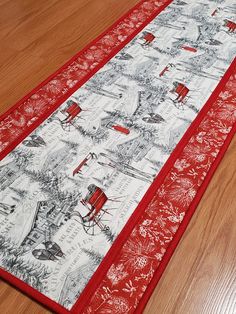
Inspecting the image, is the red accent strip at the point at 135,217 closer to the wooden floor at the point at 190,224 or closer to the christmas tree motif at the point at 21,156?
the wooden floor at the point at 190,224

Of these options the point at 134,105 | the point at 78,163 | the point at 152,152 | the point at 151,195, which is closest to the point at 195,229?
the point at 151,195

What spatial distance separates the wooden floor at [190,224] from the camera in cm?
91

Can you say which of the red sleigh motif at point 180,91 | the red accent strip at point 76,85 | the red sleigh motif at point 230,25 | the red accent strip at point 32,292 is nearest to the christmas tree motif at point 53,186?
the red accent strip at point 76,85

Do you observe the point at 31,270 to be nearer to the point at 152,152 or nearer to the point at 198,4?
the point at 152,152

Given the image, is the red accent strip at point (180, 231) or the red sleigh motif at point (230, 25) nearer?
the red accent strip at point (180, 231)

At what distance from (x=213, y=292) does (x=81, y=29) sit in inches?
50.0

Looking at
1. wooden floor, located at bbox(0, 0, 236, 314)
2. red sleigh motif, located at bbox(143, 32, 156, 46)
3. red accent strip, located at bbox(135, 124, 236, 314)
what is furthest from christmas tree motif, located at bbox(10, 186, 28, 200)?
red sleigh motif, located at bbox(143, 32, 156, 46)

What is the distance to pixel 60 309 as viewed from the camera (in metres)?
0.88

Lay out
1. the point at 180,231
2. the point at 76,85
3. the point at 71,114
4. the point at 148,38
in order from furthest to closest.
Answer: the point at 148,38 < the point at 76,85 < the point at 71,114 < the point at 180,231

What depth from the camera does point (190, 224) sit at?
1049mm

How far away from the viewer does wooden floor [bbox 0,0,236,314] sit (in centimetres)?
91

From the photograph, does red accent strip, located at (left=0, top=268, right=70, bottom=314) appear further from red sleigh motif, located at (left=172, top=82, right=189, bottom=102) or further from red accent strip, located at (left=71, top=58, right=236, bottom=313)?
red sleigh motif, located at (left=172, top=82, right=189, bottom=102)

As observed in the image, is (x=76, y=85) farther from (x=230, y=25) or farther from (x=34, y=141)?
(x=230, y=25)

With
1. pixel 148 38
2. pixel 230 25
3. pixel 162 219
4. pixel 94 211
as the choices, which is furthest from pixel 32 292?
pixel 230 25
